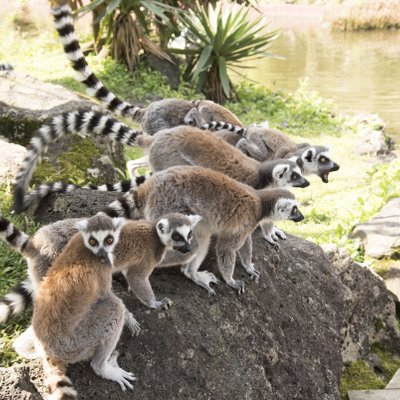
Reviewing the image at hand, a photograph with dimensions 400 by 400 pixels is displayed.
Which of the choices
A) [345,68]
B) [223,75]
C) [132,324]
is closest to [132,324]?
[132,324]

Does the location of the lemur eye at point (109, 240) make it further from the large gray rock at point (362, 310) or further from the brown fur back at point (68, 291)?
the large gray rock at point (362, 310)

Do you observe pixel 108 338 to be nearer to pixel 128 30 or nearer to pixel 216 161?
pixel 216 161

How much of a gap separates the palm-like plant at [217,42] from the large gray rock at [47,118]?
18.1 ft

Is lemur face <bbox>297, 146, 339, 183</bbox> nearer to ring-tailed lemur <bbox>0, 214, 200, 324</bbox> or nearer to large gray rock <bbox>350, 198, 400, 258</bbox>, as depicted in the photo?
large gray rock <bbox>350, 198, 400, 258</bbox>

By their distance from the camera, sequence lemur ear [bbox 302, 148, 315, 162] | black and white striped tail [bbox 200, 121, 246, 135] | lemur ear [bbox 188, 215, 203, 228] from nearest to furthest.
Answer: lemur ear [bbox 188, 215, 203, 228] < lemur ear [bbox 302, 148, 315, 162] < black and white striped tail [bbox 200, 121, 246, 135]

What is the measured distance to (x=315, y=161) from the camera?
6.26m

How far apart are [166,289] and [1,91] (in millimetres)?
4582

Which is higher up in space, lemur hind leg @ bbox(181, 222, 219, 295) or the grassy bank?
lemur hind leg @ bbox(181, 222, 219, 295)

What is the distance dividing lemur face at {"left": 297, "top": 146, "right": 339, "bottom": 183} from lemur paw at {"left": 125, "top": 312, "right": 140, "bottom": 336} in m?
2.95

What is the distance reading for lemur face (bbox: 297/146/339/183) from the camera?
6211 mm

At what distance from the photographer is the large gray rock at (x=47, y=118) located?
6500 mm

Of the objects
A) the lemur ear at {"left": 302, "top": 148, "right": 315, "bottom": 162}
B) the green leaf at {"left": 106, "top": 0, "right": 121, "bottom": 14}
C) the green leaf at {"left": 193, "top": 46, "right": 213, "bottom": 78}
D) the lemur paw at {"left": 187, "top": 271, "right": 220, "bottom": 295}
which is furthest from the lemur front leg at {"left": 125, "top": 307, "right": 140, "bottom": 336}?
the green leaf at {"left": 193, "top": 46, "right": 213, "bottom": 78}

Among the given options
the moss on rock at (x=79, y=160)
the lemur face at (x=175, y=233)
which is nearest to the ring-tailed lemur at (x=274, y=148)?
the moss on rock at (x=79, y=160)

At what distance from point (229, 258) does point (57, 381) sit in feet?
5.19
